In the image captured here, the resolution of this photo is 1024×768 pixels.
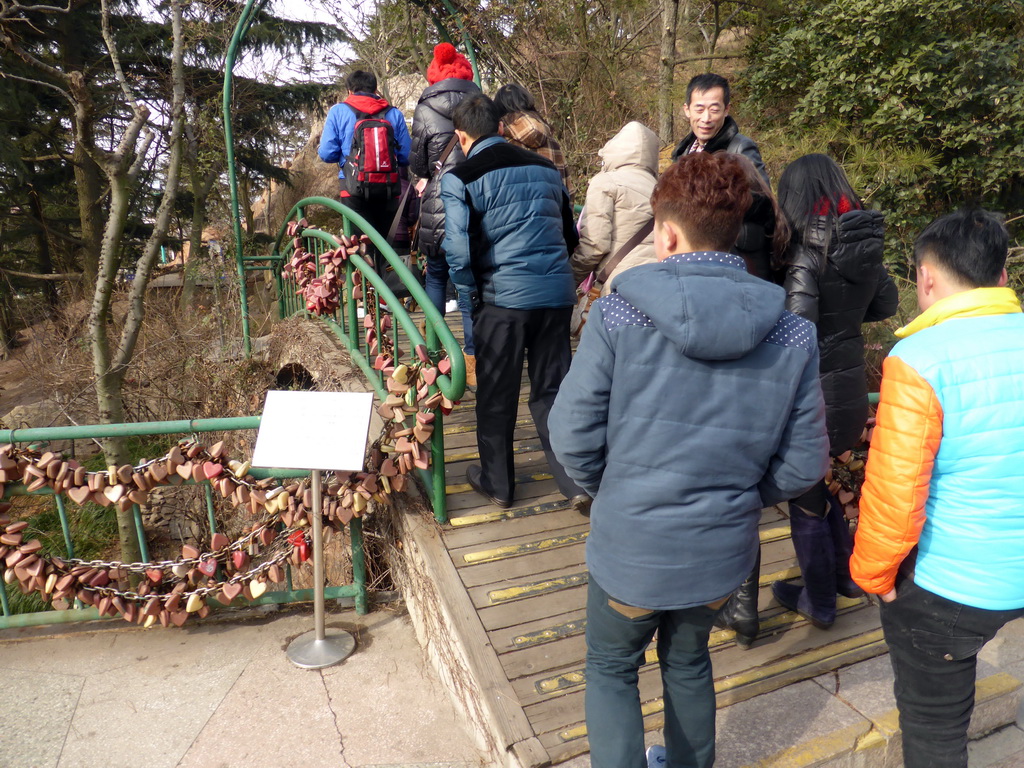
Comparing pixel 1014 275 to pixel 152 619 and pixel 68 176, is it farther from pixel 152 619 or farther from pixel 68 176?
pixel 68 176

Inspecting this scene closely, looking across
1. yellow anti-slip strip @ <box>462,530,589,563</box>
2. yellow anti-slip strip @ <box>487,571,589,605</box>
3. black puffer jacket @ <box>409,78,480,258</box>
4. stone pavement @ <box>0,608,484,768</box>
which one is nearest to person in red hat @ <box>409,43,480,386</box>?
black puffer jacket @ <box>409,78,480,258</box>

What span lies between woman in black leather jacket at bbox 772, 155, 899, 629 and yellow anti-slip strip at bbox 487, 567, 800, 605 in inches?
9.7

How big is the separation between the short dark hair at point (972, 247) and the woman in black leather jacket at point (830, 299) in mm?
691

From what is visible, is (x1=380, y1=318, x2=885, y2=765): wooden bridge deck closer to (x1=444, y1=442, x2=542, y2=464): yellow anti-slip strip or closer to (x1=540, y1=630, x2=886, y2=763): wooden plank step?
(x1=540, y1=630, x2=886, y2=763): wooden plank step

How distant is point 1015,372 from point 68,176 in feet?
47.9

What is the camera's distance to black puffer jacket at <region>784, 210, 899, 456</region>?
8.14 ft

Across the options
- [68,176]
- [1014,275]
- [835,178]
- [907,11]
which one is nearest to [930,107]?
[907,11]

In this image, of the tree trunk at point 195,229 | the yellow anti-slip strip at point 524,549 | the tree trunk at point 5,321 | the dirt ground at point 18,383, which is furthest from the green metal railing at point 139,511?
the tree trunk at point 5,321

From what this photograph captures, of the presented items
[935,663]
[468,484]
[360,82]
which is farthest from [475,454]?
[360,82]

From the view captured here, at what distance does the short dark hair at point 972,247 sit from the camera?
173 centimetres

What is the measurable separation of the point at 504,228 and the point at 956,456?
1948 millimetres

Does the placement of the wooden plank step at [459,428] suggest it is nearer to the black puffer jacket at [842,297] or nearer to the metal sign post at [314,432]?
the metal sign post at [314,432]

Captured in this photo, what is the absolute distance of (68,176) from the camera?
12445mm

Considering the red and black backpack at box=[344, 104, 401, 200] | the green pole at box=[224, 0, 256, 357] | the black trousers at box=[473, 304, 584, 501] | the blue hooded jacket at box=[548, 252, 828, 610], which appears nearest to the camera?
the blue hooded jacket at box=[548, 252, 828, 610]
